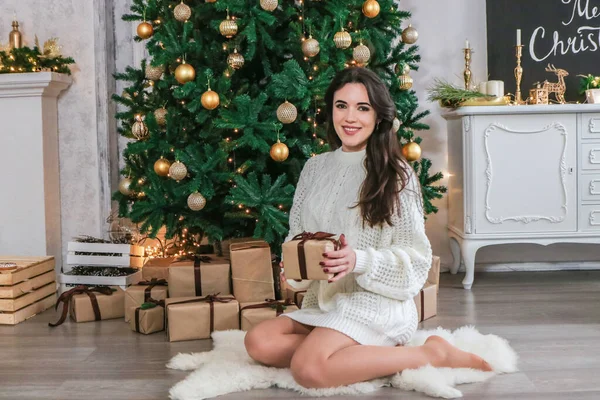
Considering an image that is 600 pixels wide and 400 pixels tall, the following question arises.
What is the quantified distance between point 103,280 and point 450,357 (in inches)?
74.5

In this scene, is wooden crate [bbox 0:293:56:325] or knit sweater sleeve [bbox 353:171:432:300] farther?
wooden crate [bbox 0:293:56:325]

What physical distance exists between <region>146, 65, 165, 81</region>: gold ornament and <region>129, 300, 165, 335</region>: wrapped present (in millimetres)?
1011

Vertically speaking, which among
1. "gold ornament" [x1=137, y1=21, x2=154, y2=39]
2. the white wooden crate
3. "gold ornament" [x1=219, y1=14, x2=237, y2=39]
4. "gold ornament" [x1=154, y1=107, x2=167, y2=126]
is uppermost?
"gold ornament" [x1=137, y1=21, x2=154, y2=39]

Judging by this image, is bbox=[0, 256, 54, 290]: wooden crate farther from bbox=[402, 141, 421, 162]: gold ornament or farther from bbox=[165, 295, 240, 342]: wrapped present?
bbox=[402, 141, 421, 162]: gold ornament

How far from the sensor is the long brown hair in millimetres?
2176

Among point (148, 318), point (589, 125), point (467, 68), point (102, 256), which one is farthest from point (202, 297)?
point (589, 125)

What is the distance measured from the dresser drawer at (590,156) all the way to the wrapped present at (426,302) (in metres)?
1.24

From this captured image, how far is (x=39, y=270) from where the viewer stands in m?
3.38

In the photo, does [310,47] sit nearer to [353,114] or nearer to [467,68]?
[353,114]


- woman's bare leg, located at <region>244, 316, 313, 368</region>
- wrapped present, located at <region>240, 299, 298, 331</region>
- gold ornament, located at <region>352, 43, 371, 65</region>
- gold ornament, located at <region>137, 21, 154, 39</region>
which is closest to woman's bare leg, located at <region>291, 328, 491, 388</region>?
woman's bare leg, located at <region>244, 316, 313, 368</region>

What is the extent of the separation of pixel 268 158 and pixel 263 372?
3.95 ft

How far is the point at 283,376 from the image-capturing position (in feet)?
7.23

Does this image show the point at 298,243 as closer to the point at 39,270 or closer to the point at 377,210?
the point at 377,210

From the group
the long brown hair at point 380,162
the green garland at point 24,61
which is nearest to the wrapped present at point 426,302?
the long brown hair at point 380,162
